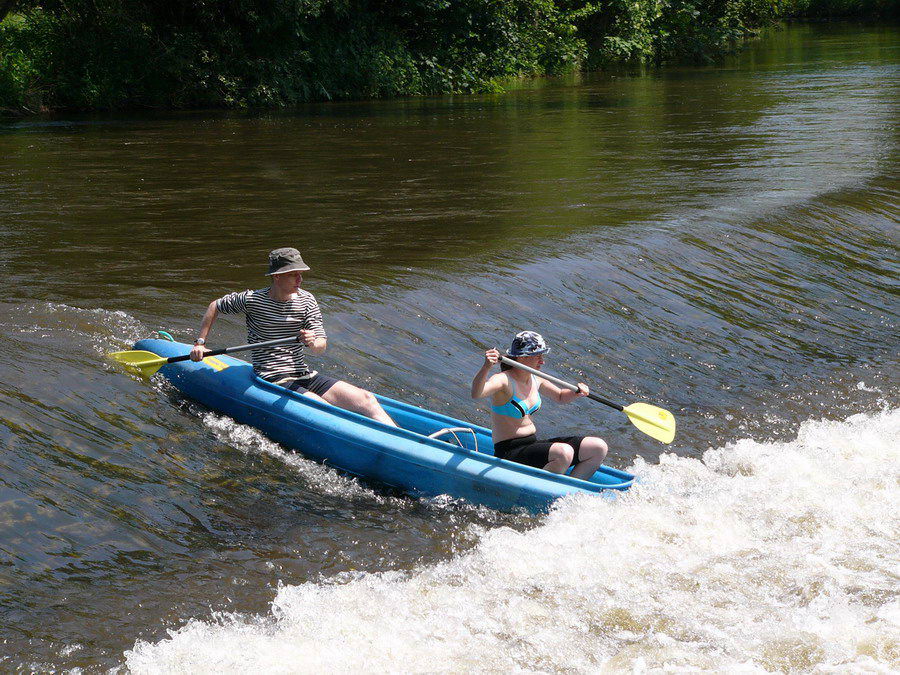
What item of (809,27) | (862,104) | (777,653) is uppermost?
(809,27)

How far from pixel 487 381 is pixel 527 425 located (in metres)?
0.50

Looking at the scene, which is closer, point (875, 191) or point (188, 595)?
point (188, 595)

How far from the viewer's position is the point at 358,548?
5.58 m

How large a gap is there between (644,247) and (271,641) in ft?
23.6

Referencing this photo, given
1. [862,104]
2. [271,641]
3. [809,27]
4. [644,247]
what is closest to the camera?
[271,641]

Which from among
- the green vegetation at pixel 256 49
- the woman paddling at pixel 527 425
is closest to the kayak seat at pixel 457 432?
the woman paddling at pixel 527 425

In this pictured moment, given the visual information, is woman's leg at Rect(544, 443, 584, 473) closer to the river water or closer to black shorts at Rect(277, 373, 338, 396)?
the river water

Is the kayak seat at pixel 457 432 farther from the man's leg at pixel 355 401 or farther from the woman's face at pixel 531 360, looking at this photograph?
the woman's face at pixel 531 360

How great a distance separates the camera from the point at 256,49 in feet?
76.4

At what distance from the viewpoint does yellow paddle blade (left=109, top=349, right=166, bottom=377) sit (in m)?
6.96

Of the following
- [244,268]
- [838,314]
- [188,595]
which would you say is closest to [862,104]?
[838,314]

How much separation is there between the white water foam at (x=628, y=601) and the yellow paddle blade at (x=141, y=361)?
97.7 inches

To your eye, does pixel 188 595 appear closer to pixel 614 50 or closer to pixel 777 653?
pixel 777 653

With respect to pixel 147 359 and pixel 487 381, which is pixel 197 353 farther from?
pixel 487 381
